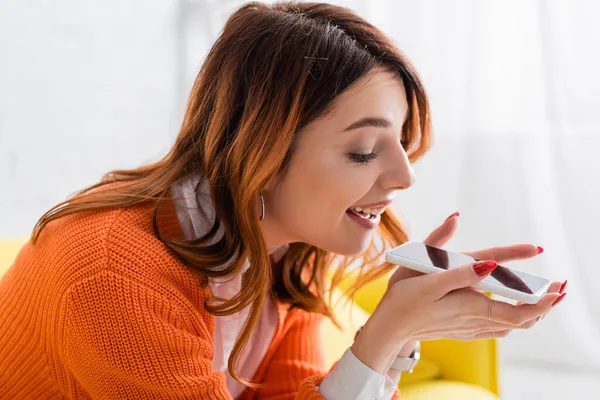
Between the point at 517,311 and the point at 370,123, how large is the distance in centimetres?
37

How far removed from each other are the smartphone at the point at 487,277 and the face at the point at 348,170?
0.29 ft

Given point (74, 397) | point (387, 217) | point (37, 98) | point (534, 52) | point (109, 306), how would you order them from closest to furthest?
1. point (109, 306)
2. point (74, 397)
3. point (387, 217)
4. point (37, 98)
5. point (534, 52)

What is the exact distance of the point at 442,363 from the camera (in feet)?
6.16

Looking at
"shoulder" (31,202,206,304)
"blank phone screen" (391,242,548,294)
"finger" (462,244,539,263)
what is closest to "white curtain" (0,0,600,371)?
"shoulder" (31,202,206,304)

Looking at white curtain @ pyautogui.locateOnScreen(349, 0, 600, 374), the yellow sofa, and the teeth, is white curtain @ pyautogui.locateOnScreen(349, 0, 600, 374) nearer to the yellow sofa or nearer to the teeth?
the yellow sofa

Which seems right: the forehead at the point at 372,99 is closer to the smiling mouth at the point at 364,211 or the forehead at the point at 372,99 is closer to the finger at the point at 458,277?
the smiling mouth at the point at 364,211

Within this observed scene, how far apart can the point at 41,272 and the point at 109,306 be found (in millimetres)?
132

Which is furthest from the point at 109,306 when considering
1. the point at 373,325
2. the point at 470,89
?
the point at 470,89

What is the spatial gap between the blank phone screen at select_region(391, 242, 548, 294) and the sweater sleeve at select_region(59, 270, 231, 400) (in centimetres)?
36

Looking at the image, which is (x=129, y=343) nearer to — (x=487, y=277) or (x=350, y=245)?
(x=350, y=245)

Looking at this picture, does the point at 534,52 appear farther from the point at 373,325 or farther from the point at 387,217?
the point at 373,325

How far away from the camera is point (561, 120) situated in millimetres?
2783

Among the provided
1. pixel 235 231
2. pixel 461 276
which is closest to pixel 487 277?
pixel 461 276

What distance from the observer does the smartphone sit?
117 cm
